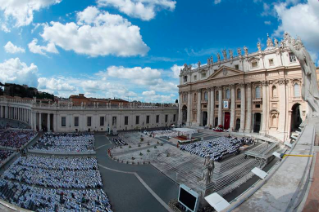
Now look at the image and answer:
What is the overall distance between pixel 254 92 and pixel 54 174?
122 ft

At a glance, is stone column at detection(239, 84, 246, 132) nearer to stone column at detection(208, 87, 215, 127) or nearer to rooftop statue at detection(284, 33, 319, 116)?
stone column at detection(208, 87, 215, 127)

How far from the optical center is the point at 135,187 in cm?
1448

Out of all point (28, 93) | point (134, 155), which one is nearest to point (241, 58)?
point (134, 155)

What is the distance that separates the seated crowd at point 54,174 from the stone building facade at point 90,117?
18.6 meters

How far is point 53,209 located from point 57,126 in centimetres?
3142

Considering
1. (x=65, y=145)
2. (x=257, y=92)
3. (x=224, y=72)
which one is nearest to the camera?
(x=65, y=145)

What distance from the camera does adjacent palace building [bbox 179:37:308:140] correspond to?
29.4 metres

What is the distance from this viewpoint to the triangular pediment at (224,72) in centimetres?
3516

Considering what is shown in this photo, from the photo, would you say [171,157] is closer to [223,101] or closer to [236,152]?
[236,152]

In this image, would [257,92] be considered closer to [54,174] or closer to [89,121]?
[54,174]

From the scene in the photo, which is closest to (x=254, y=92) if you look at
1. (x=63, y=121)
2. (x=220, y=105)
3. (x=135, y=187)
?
(x=220, y=105)

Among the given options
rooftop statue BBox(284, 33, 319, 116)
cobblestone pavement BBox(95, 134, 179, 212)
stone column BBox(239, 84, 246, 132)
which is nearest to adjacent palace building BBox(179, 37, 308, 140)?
stone column BBox(239, 84, 246, 132)

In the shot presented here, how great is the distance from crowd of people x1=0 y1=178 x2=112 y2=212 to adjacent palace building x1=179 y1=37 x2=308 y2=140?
103 ft

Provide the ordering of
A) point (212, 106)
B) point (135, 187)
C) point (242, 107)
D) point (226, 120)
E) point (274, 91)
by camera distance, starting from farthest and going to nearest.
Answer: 1. point (212, 106)
2. point (226, 120)
3. point (242, 107)
4. point (274, 91)
5. point (135, 187)
